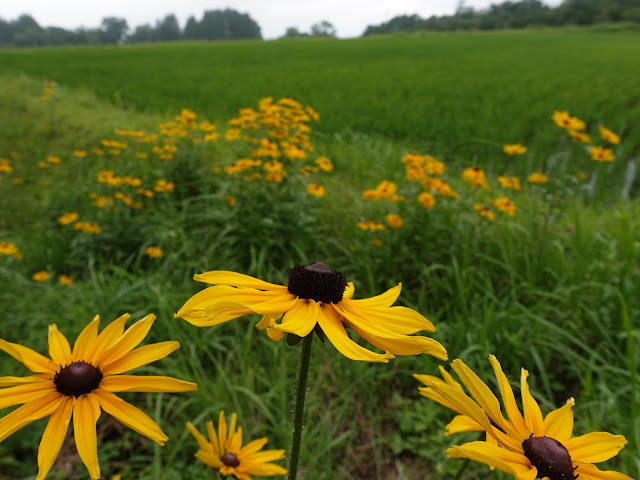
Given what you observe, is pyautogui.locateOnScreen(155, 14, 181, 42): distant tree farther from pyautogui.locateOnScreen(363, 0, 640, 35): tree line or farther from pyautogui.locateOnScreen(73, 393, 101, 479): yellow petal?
pyautogui.locateOnScreen(73, 393, 101, 479): yellow petal

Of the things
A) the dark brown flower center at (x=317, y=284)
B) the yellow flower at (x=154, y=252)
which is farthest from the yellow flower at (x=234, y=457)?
the yellow flower at (x=154, y=252)

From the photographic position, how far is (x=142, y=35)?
241 feet

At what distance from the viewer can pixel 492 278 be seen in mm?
2523

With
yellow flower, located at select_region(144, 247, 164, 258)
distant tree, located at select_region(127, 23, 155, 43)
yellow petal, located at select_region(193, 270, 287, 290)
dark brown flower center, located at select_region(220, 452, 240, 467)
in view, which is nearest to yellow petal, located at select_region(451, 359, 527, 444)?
yellow petal, located at select_region(193, 270, 287, 290)

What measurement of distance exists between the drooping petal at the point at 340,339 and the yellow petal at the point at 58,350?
361 mm

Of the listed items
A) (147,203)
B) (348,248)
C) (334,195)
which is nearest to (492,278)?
(348,248)

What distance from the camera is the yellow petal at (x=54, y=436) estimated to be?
0.47 metres

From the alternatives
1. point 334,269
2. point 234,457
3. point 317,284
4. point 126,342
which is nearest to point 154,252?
point 334,269

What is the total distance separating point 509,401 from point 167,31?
8561cm

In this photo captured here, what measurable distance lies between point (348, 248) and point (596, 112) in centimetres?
630

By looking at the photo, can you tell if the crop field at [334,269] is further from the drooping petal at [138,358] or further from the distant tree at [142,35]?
the distant tree at [142,35]

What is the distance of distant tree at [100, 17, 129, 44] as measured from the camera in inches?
2746

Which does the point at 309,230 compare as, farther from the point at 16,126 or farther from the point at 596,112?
the point at 596,112

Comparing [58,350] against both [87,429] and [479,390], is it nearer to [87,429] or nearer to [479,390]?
[87,429]
